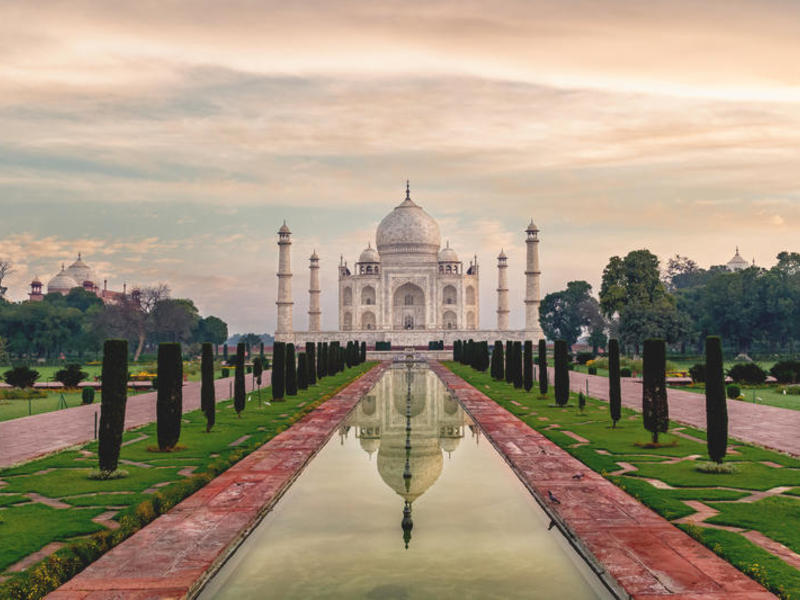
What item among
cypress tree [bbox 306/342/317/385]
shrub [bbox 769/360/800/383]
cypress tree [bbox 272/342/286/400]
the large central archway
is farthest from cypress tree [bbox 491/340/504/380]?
the large central archway

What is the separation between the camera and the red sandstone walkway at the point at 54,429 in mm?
11734

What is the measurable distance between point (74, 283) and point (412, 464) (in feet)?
251

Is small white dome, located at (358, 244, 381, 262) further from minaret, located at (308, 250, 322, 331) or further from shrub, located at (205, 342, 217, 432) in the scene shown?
shrub, located at (205, 342, 217, 432)

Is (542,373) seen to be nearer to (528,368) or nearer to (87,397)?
(528,368)

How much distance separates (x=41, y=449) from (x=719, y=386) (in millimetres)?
10225

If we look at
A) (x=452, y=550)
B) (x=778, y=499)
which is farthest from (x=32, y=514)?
(x=778, y=499)

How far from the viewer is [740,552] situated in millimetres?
6281

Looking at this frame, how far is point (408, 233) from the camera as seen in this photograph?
64.0 meters

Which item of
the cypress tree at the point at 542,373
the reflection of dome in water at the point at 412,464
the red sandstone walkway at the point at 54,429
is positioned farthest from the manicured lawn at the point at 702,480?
the red sandstone walkway at the point at 54,429

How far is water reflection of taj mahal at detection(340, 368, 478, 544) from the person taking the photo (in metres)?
9.83

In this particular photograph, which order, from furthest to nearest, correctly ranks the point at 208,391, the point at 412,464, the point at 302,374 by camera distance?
the point at 302,374 → the point at 208,391 → the point at 412,464

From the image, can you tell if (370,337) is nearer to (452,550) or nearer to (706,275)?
(706,275)

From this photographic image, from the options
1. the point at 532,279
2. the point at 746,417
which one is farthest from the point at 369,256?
the point at 746,417

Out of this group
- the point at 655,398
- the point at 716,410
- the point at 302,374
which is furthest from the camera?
the point at 302,374
